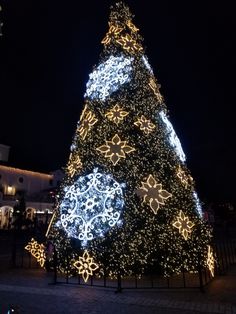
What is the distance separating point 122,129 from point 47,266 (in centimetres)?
500

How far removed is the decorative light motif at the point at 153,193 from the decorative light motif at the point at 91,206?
628 millimetres

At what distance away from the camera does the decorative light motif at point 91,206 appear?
9883 mm

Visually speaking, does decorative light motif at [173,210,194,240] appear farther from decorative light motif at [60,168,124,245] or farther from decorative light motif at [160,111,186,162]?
decorative light motif at [160,111,186,162]

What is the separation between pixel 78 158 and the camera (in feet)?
36.6

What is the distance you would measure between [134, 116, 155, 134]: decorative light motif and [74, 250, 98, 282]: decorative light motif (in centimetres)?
398

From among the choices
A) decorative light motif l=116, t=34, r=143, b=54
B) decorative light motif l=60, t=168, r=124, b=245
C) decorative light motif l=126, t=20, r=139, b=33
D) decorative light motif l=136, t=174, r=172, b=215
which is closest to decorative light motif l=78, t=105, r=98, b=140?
decorative light motif l=60, t=168, r=124, b=245

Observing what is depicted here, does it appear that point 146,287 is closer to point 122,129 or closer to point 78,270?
point 78,270

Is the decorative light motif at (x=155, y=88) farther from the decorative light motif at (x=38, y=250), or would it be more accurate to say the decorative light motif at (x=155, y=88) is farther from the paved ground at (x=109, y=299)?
the decorative light motif at (x=38, y=250)

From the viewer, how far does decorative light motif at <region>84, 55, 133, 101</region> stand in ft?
37.8

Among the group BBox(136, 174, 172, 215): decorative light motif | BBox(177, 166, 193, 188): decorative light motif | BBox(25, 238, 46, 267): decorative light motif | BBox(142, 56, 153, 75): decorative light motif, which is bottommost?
BBox(25, 238, 46, 267): decorative light motif

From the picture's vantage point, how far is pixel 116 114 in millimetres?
11086

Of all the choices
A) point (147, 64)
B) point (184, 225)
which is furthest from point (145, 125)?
point (184, 225)

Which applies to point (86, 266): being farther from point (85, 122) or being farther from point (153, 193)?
point (85, 122)

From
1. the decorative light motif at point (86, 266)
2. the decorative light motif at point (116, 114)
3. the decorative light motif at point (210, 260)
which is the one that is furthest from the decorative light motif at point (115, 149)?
the decorative light motif at point (210, 260)
